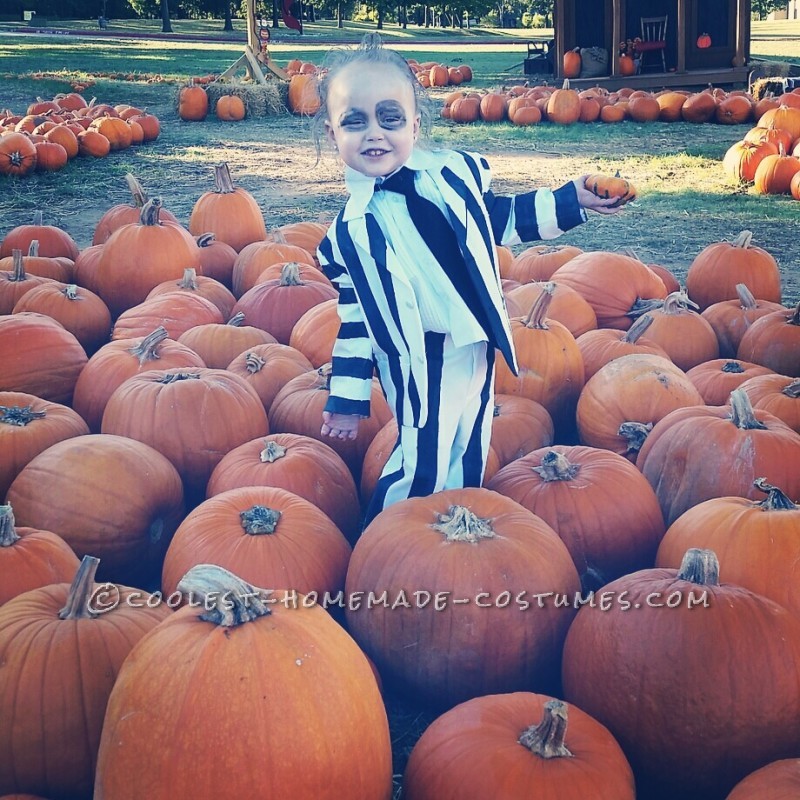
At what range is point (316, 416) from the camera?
3346 millimetres

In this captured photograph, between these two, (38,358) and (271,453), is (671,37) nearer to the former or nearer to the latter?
(38,358)

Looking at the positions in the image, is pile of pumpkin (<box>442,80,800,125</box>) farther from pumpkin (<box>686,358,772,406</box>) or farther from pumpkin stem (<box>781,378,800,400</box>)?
pumpkin stem (<box>781,378,800,400</box>)

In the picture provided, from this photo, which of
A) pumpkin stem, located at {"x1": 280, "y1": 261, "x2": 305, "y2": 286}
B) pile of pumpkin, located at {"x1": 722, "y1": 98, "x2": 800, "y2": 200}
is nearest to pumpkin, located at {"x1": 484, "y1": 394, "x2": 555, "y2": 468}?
pumpkin stem, located at {"x1": 280, "y1": 261, "x2": 305, "y2": 286}

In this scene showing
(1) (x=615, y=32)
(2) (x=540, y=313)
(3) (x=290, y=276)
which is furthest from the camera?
(1) (x=615, y=32)

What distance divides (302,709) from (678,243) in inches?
238

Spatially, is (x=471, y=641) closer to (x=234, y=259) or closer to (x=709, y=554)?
(x=709, y=554)

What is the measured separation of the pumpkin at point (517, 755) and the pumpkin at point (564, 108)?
43.7 ft

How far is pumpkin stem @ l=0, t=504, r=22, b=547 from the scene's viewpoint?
2387 millimetres

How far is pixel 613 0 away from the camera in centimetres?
1605

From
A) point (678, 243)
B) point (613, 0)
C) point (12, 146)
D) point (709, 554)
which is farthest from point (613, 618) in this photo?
Answer: point (613, 0)

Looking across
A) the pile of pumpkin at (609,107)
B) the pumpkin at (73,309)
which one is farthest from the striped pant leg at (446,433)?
the pile of pumpkin at (609,107)

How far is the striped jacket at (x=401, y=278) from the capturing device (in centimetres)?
266

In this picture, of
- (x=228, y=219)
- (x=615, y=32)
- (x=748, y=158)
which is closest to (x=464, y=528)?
(x=228, y=219)

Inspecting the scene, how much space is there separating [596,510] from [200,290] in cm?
257
